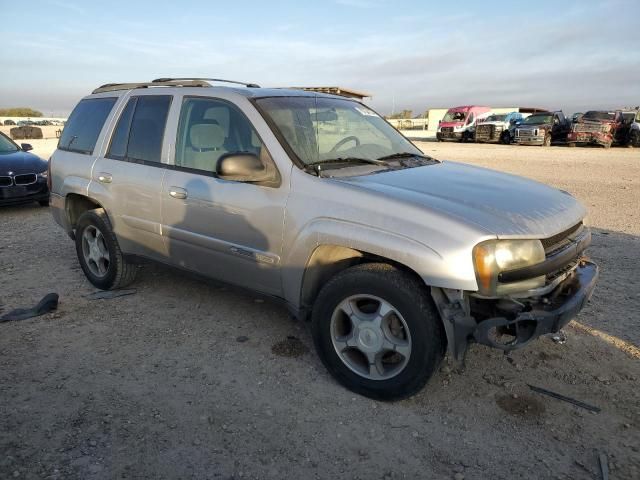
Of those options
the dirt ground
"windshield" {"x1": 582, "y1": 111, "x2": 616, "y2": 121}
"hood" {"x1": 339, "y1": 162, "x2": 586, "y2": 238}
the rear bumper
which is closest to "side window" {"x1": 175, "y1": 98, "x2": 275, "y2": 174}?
"hood" {"x1": 339, "y1": 162, "x2": 586, "y2": 238}

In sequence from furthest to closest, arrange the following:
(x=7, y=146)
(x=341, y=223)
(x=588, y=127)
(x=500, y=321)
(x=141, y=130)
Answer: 1. (x=588, y=127)
2. (x=7, y=146)
3. (x=141, y=130)
4. (x=341, y=223)
5. (x=500, y=321)

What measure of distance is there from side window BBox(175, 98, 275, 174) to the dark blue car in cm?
570

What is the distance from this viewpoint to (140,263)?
14.4 ft

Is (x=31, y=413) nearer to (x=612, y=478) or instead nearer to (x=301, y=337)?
(x=301, y=337)

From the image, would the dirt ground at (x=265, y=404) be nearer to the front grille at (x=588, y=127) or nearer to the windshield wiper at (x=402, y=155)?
the windshield wiper at (x=402, y=155)

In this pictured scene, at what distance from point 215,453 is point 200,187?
186 centimetres

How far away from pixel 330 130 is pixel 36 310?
9.80 ft

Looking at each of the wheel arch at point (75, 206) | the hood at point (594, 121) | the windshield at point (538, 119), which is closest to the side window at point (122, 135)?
the wheel arch at point (75, 206)

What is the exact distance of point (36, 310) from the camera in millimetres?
4223

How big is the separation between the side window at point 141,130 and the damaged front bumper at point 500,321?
2614mm

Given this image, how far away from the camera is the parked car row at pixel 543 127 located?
24234 mm

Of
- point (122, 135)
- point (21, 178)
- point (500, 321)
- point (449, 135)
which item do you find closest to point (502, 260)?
point (500, 321)

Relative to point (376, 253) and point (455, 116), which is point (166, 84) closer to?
point (376, 253)

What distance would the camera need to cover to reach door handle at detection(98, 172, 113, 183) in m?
4.28
